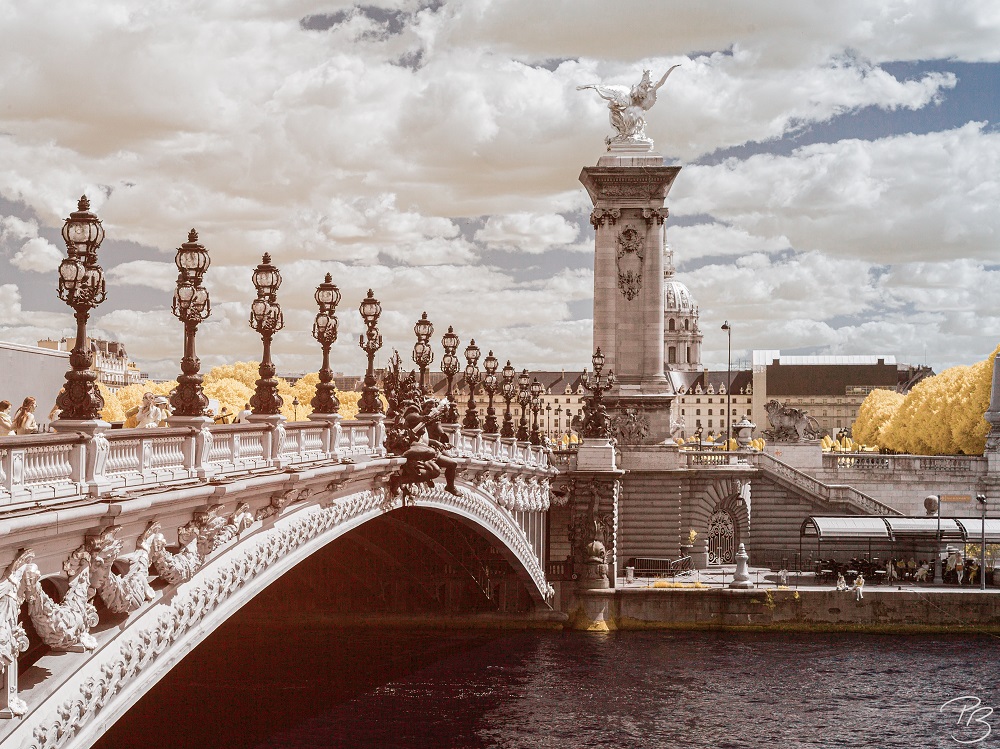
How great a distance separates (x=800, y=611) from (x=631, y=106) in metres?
32.0

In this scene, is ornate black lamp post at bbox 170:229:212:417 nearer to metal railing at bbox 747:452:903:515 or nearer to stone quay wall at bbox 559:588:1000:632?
stone quay wall at bbox 559:588:1000:632

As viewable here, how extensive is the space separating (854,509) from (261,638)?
106 ft

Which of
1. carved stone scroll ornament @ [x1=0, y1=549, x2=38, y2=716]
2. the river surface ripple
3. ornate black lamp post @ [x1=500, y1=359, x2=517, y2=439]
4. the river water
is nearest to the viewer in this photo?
carved stone scroll ornament @ [x1=0, y1=549, x2=38, y2=716]

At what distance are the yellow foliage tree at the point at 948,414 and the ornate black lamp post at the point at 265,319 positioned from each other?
75772 millimetres

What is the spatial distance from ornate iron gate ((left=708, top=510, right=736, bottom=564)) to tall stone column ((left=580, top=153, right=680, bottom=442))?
16.1 ft

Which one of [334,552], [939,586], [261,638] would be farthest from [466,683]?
[939,586]

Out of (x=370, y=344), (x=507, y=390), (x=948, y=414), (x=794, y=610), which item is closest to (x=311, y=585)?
(x=507, y=390)

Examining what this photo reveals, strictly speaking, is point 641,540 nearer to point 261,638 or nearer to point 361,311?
point 261,638

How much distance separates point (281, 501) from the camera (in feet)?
80.6

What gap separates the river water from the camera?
138 ft

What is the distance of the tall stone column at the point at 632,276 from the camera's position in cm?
7762

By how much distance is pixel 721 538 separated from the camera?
76688 millimetres

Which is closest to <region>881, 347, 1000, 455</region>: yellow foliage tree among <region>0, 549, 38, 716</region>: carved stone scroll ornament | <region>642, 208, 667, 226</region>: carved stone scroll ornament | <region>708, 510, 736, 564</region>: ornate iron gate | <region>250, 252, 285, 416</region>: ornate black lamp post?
<region>708, 510, 736, 564</region>: ornate iron gate

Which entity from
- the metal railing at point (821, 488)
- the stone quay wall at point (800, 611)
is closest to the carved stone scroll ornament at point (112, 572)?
the stone quay wall at point (800, 611)
